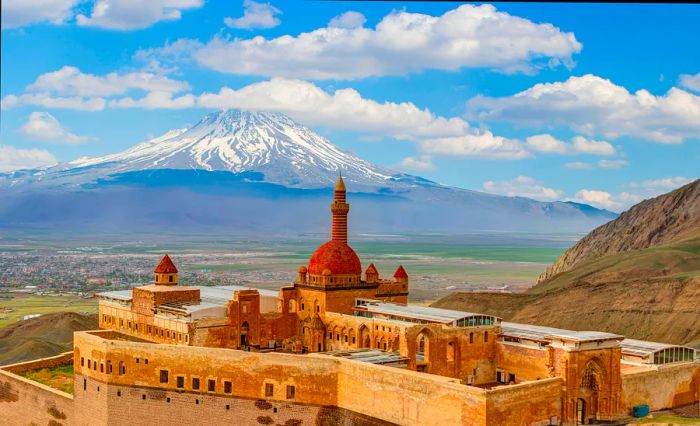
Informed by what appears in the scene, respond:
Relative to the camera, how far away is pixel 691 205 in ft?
403

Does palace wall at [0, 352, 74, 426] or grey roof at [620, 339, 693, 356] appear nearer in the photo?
grey roof at [620, 339, 693, 356]

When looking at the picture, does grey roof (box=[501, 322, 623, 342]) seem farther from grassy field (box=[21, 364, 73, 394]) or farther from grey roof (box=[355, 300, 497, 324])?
grassy field (box=[21, 364, 73, 394])

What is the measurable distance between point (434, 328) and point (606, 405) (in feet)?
31.6

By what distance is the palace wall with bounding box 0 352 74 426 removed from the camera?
52.4 metres

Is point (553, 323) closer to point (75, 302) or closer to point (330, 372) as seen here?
point (330, 372)

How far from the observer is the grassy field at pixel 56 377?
56.1 m

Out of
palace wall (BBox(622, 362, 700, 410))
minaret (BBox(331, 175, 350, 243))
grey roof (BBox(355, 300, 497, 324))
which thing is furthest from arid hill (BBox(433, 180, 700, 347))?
minaret (BBox(331, 175, 350, 243))

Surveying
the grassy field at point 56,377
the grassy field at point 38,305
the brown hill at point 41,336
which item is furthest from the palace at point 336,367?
the grassy field at point 38,305

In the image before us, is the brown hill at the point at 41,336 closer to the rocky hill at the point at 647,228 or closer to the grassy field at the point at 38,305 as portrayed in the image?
the grassy field at the point at 38,305

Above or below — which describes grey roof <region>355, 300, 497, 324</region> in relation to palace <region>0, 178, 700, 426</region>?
above

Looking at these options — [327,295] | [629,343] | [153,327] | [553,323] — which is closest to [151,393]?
[153,327]

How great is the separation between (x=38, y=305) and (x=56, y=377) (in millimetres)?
81274

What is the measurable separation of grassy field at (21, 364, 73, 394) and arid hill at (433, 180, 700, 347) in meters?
43.6

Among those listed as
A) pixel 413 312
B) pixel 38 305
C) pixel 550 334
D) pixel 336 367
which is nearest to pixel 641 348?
pixel 550 334
